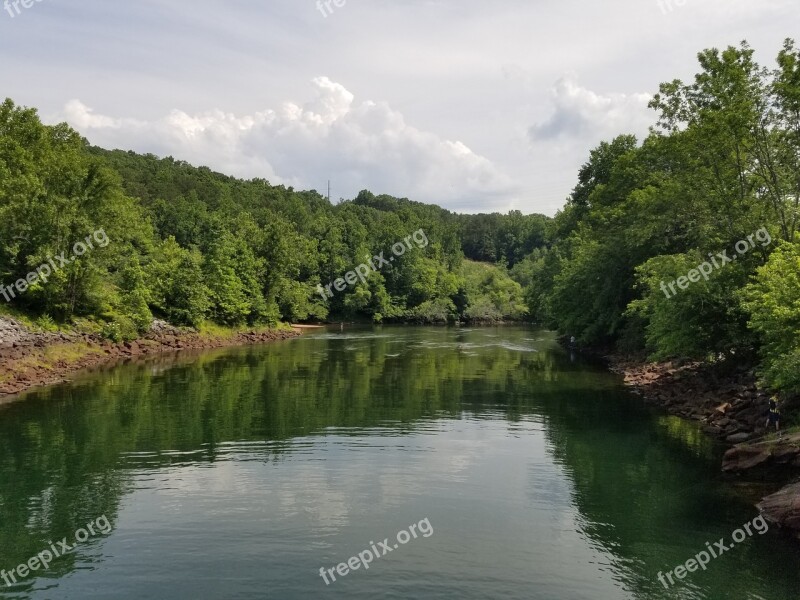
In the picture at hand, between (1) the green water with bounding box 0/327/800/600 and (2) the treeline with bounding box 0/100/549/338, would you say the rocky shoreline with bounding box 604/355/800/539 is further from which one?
(2) the treeline with bounding box 0/100/549/338

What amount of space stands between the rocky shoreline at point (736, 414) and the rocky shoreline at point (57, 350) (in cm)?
3562

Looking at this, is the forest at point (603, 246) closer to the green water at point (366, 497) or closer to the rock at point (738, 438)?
the rock at point (738, 438)

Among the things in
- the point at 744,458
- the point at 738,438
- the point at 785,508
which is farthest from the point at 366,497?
the point at 738,438

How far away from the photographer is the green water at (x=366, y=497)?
14.4 m

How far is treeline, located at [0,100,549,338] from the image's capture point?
52.0 metres

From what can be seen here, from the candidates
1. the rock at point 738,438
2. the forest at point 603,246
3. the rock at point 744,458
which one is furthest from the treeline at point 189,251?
the rock at point 744,458

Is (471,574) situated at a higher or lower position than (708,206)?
lower

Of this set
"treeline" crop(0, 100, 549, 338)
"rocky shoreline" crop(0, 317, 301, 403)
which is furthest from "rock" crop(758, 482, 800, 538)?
"treeline" crop(0, 100, 549, 338)

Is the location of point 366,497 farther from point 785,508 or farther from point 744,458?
point 744,458

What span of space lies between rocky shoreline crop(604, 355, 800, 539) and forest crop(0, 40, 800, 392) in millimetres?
1722

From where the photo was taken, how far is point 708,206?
112 feet

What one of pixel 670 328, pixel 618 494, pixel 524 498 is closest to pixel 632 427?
pixel 670 328

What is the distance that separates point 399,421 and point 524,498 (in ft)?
39.0

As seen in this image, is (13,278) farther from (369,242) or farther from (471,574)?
(369,242)
